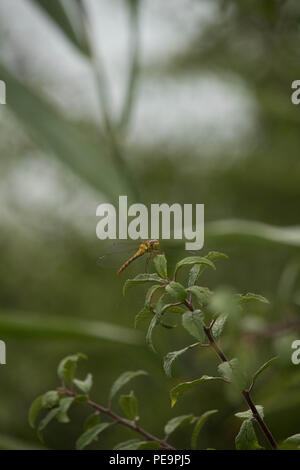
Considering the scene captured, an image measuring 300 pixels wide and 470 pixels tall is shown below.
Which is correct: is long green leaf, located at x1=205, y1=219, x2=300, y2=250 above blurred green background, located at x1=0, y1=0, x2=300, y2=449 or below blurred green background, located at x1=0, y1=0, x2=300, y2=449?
below

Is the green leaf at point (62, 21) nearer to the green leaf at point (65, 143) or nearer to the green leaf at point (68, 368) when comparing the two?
the green leaf at point (65, 143)

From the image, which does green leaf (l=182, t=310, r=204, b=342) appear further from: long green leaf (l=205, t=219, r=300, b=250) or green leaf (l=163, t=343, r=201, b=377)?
long green leaf (l=205, t=219, r=300, b=250)

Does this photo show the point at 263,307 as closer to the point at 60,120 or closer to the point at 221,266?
the point at 60,120

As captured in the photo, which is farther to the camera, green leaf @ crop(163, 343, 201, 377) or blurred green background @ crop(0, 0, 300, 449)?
blurred green background @ crop(0, 0, 300, 449)

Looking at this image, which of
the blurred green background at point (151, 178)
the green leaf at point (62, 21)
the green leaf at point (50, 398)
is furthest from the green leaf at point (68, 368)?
the blurred green background at point (151, 178)

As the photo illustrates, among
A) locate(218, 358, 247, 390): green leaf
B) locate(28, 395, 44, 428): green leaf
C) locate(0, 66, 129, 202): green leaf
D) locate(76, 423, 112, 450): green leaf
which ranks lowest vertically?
locate(76, 423, 112, 450): green leaf

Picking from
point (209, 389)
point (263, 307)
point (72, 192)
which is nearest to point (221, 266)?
point (209, 389)

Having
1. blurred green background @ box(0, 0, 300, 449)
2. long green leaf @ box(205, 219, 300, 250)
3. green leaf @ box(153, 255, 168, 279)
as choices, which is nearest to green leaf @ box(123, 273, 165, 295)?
green leaf @ box(153, 255, 168, 279)
